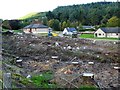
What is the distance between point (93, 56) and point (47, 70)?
2.17 m

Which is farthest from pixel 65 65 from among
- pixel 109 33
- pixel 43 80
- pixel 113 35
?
pixel 109 33

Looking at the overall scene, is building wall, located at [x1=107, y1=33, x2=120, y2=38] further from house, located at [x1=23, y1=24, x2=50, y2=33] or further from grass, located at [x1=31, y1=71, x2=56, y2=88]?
grass, located at [x1=31, y1=71, x2=56, y2=88]

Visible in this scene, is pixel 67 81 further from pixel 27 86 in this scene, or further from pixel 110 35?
pixel 110 35

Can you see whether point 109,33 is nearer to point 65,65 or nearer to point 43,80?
point 65,65

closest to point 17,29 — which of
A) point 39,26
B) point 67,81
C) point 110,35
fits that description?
point 39,26

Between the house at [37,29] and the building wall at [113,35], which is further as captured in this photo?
the house at [37,29]

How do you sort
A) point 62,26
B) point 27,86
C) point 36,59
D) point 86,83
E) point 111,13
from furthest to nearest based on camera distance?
point 111,13
point 62,26
point 36,59
point 86,83
point 27,86

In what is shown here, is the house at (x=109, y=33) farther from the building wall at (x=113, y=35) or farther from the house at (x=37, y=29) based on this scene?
the house at (x=37, y=29)

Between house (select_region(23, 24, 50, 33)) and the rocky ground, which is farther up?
house (select_region(23, 24, 50, 33))

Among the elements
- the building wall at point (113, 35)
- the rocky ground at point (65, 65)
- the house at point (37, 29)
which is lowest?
the building wall at point (113, 35)

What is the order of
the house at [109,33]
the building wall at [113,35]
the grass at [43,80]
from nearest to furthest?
the grass at [43,80] < the building wall at [113,35] < the house at [109,33]

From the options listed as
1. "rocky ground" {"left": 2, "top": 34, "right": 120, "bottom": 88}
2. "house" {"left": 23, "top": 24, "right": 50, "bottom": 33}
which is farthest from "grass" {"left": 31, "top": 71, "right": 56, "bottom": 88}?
"house" {"left": 23, "top": 24, "right": 50, "bottom": 33}

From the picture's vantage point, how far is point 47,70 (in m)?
5.79

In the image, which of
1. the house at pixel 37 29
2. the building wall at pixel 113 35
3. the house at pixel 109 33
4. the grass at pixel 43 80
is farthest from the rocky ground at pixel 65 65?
the house at pixel 109 33
